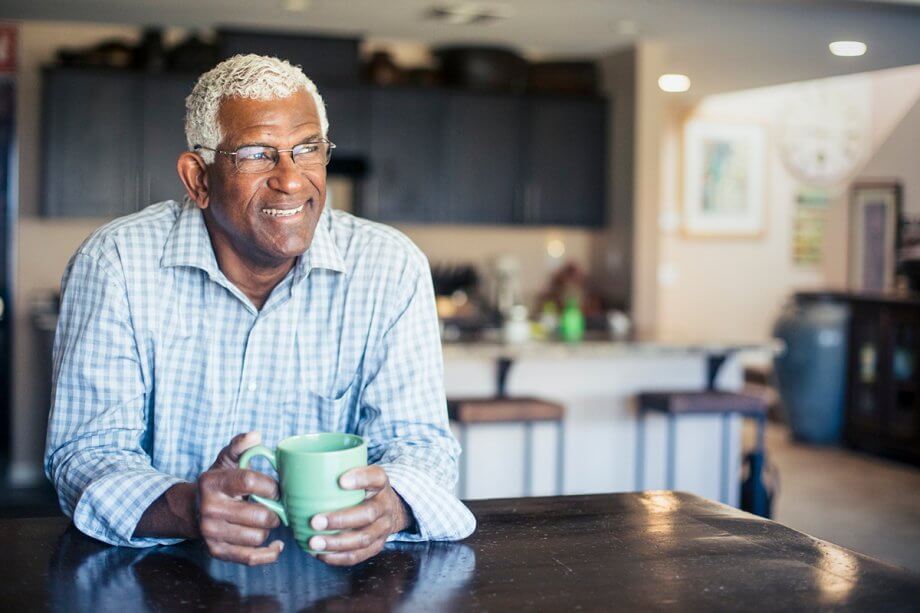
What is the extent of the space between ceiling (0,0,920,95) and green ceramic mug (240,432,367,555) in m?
4.18

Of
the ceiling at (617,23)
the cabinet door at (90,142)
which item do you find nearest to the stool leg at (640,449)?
the ceiling at (617,23)

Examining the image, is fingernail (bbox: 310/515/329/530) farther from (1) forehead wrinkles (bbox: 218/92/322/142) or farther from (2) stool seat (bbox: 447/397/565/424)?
(2) stool seat (bbox: 447/397/565/424)

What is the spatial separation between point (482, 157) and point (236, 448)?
5.23 meters

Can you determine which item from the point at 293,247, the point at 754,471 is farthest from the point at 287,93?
the point at 754,471

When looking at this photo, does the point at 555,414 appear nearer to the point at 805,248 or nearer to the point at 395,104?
the point at 395,104

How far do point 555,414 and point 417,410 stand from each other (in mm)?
2565

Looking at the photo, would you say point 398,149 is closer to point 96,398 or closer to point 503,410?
point 503,410

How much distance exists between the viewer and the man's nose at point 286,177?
153cm

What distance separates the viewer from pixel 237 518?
1.19m

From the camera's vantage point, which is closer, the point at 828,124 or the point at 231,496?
the point at 231,496


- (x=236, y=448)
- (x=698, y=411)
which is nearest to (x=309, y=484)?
(x=236, y=448)

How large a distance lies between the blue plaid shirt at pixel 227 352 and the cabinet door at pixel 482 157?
4.64 metres

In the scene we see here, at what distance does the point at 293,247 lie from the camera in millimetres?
1569

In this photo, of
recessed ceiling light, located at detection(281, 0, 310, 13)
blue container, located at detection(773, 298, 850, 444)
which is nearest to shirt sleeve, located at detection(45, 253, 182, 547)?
recessed ceiling light, located at detection(281, 0, 310, 13)
